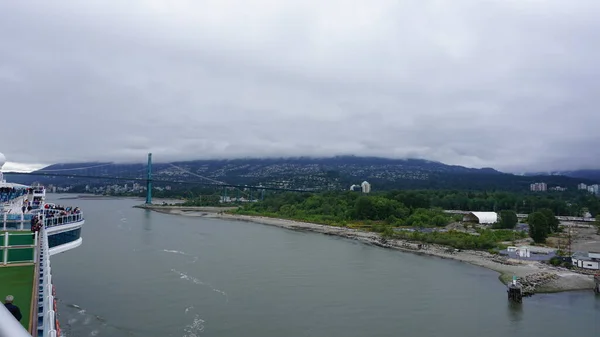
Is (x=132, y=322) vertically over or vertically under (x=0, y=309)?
under

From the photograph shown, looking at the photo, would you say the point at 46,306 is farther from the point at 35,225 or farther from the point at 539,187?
the point at 539,187

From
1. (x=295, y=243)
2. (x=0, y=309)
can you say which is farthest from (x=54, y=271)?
(x=0, y=309)

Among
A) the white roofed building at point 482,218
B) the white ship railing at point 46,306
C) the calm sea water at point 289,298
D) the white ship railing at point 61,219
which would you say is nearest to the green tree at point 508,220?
the white roofed building at point 482,218

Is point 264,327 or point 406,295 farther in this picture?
point 406,295

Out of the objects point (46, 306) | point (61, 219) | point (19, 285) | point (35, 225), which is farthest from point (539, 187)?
point (46, 306)

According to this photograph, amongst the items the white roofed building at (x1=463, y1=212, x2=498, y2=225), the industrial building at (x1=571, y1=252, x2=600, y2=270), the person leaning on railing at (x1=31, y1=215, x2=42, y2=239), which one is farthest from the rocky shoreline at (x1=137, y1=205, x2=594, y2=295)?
the person leaning on railing at (x1=31, y1=215, x2=42, y2=239)

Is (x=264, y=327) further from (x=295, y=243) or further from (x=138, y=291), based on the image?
(x=295, y=243)

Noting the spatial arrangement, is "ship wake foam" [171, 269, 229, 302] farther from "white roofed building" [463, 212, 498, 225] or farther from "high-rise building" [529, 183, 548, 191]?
"high-rise building" [529, 183, 548, 191]
